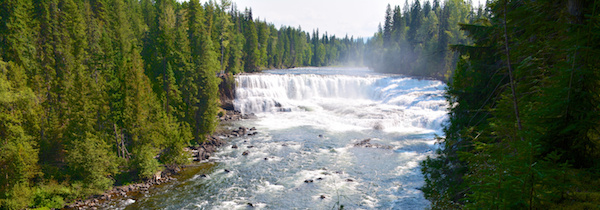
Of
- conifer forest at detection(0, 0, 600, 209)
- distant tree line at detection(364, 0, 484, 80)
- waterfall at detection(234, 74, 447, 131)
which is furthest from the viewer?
distant tree line at detection(364, 0, 484, 80)

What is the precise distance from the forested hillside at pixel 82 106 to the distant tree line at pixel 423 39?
47.4m

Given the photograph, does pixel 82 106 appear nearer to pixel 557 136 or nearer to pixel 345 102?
pixel 557 136

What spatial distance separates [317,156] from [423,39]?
61632mm

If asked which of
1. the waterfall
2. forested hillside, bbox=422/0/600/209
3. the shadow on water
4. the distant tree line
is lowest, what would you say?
the shadow on water

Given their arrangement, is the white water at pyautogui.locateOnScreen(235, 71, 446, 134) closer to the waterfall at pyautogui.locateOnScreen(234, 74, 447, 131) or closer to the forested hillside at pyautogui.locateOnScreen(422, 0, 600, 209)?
the waterfall at pyautogui.locateOnScreen(234, 74, 447, 131)

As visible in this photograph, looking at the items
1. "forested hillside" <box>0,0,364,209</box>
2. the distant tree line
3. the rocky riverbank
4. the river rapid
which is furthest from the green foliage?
the distant tree line

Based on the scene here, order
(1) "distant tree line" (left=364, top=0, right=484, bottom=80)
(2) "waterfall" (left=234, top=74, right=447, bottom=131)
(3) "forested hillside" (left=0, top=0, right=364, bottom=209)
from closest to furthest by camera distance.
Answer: (3) "forested hillside" (left=0, top=0, right=364, bottom=209), (2) "waterfall" (left=234, top=74, right=447, bottom=131), (1) "distant tree line" (left=364, top=0, right=484, bottom=80)

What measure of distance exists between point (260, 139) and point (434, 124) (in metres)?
19.3

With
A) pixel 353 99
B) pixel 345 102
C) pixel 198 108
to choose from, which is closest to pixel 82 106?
pixel 198 108

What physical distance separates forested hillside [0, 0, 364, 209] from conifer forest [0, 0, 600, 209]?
0.29 ft

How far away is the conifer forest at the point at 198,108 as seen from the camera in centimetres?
543

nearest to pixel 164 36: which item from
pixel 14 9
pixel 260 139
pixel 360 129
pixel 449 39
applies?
pixel 14 9

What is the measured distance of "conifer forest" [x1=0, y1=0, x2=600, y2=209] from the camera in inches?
214

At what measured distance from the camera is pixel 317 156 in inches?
1046
